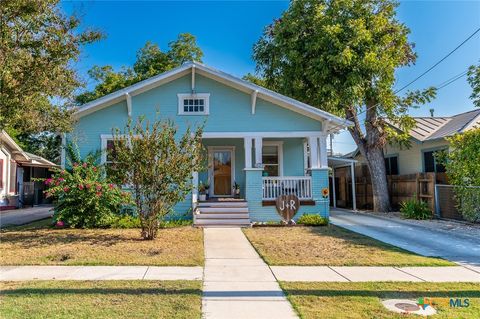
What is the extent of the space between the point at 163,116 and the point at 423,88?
12644mm

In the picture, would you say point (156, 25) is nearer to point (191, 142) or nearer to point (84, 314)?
point (191, 142)

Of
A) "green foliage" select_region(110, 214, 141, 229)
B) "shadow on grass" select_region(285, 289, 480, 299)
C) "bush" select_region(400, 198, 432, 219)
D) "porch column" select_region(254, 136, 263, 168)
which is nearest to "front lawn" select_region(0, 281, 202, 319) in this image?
"shadow on grass" select_region(285, 289, 480, 299)

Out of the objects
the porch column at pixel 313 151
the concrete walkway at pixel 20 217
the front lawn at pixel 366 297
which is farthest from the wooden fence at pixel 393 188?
the concrete walkway at pixel 20 217

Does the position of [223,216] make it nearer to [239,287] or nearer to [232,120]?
[232,120]

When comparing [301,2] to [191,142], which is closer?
[191,142]

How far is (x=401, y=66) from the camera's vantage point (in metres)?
19.0

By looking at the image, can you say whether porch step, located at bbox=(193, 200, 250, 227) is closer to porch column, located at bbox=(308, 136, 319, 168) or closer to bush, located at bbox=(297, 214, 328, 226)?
bush, located at bbox=(297, 214, 328, 226)

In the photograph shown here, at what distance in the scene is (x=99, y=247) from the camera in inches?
327

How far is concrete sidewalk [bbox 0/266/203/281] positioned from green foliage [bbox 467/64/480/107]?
13.6m

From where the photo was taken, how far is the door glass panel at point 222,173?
15211mm

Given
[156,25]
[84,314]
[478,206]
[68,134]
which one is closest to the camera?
[84,314]

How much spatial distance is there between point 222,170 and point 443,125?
11365mm

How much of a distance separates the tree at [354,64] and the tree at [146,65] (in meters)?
9.40

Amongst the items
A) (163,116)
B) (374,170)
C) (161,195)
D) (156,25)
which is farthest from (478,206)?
(156,25)
